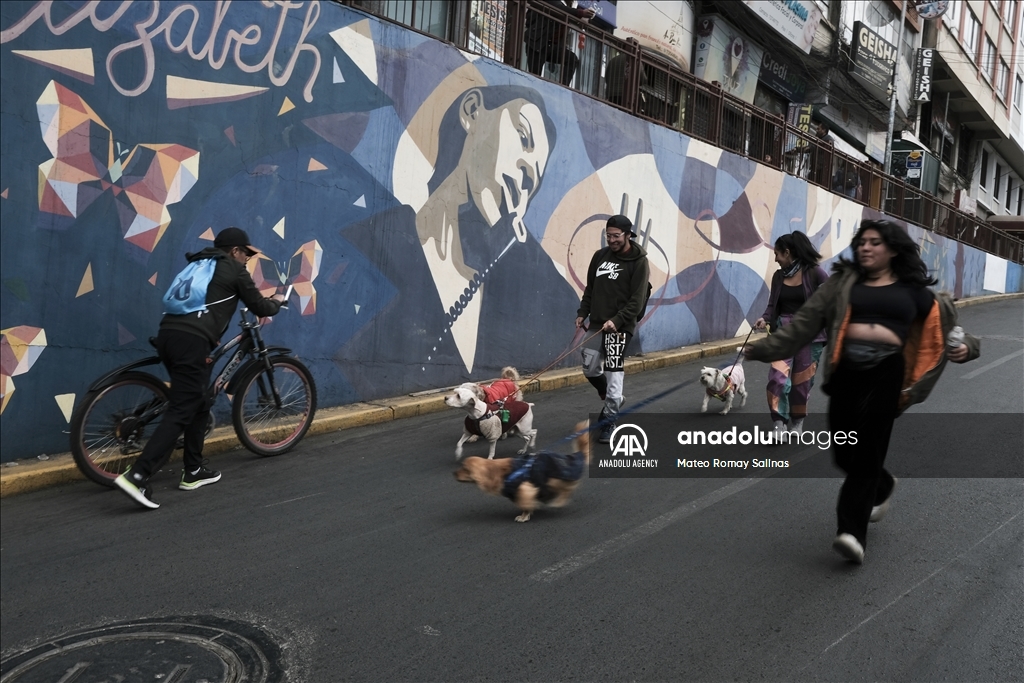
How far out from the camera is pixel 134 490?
17.5 ft

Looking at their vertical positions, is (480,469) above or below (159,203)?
below

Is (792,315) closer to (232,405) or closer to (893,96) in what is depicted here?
(232,405)

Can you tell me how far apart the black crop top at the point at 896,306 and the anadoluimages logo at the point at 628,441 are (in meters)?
2.86

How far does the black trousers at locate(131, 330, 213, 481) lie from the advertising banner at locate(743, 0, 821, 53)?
18.1 metres

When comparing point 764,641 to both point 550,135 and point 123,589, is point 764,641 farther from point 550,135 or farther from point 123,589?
point 550,135

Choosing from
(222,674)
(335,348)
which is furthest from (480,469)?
(335,348)

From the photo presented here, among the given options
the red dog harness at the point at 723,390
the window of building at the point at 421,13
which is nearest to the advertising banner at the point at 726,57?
the window of building at the point at 421,13

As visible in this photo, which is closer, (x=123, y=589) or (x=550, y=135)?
(x=123, y=589)

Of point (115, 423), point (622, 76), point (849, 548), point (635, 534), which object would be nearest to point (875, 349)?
point (849, 548)

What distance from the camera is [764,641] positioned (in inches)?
140

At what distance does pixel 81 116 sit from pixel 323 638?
472 cm

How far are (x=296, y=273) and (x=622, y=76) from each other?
680 centimetres

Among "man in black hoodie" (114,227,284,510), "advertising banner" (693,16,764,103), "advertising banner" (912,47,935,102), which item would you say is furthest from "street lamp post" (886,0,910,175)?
"man in black hoodie" (114,227,284,510)

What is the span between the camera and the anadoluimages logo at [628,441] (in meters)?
6.90
